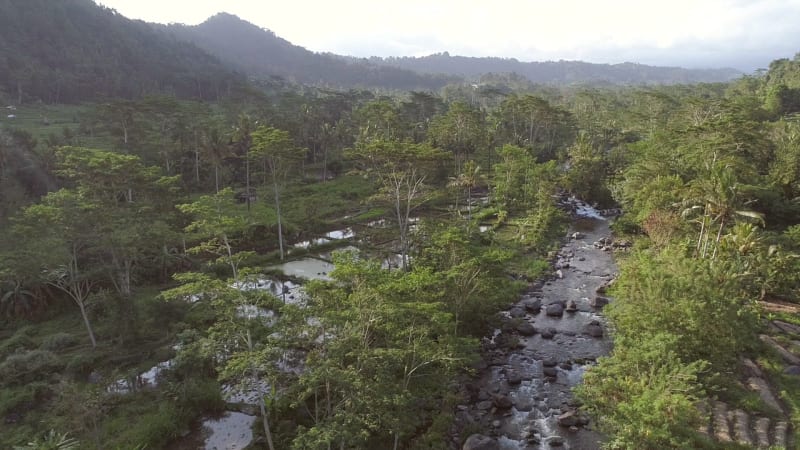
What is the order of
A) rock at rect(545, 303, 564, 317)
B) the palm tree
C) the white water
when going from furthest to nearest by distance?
rock at rect(545, 303, 564, 317), the palm tree, the white water

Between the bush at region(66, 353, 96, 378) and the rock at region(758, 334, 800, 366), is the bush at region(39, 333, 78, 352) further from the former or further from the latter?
the rock at region(758, 334, 800, 366)

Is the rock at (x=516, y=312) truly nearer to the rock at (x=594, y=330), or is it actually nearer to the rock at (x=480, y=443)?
the rock at (x=594, y=330)

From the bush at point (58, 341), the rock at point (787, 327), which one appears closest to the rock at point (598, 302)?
the rock at point (787, 327)

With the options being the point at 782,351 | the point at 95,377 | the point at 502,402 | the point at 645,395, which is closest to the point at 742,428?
the point at 645,395

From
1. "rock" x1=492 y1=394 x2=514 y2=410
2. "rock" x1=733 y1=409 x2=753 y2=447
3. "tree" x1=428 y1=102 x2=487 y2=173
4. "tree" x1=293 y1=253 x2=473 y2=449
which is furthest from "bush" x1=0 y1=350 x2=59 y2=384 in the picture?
"tree" x1=428 y1=102 x2=487 y2=173

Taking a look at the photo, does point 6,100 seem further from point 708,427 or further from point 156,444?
point 708,427

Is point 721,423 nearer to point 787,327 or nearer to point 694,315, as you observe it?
point 694,315
